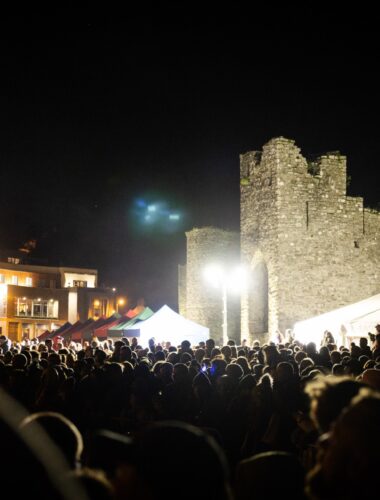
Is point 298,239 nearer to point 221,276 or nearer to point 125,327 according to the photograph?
point 221,276

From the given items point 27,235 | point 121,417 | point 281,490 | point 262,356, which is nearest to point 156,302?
point 27,235

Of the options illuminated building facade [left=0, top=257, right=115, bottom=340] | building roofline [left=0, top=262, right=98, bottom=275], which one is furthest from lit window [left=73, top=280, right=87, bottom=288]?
building roofline [left=0, top=262, right=98, bottom=275]

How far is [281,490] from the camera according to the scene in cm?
235

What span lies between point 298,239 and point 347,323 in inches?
347

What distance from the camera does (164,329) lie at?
19.9 m

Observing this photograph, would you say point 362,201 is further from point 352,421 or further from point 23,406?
point 352,421

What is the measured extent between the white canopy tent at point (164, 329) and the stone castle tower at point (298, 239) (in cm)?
511

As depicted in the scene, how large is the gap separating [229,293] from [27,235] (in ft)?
170

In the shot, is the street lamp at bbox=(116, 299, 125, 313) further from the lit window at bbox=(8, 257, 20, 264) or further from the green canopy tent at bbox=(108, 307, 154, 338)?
the green canopy tent at bbox=(108, 307, 154, 338)

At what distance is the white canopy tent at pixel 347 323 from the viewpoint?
15688 millimetres

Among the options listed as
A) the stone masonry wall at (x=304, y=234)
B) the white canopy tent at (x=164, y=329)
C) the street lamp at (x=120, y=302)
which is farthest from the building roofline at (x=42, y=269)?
the white canopy tent at (x=164, y=329)

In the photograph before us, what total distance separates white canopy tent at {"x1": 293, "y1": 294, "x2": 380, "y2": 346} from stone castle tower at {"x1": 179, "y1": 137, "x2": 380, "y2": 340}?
5679 mm

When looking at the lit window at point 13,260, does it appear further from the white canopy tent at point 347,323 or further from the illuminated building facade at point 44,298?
the white canopy tent at point 347,323

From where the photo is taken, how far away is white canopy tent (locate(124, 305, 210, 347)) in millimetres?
19812
